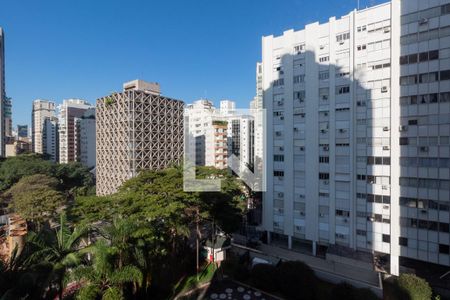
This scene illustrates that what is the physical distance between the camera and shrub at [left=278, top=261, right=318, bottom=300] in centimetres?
1233

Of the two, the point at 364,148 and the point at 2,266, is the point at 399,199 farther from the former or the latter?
the point at 2,266

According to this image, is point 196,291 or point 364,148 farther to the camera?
point 364,148

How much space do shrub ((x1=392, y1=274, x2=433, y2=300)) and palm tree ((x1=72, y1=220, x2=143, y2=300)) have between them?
41.7 ft

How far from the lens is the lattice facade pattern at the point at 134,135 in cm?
3145

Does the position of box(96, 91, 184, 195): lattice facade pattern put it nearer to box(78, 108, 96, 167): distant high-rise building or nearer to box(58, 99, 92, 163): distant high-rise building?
box(78, 108, 96, 167): distant high-rise building

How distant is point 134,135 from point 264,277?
79.2ft

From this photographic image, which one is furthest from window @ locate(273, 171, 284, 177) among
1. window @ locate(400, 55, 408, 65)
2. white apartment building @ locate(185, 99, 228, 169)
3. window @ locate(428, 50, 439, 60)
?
white apartment building @ locate(185, 99, 228, 169)

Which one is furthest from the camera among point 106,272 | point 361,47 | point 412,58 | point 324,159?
point 324,159

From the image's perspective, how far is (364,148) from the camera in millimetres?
18297

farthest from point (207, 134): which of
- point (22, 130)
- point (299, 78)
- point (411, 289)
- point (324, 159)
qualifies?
point (22, 130)

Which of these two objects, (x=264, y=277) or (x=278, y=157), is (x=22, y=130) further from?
(x=264, y=277)

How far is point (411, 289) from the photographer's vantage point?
480 inches

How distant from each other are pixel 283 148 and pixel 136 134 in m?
19.1

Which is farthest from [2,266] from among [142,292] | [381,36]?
[381,36]
